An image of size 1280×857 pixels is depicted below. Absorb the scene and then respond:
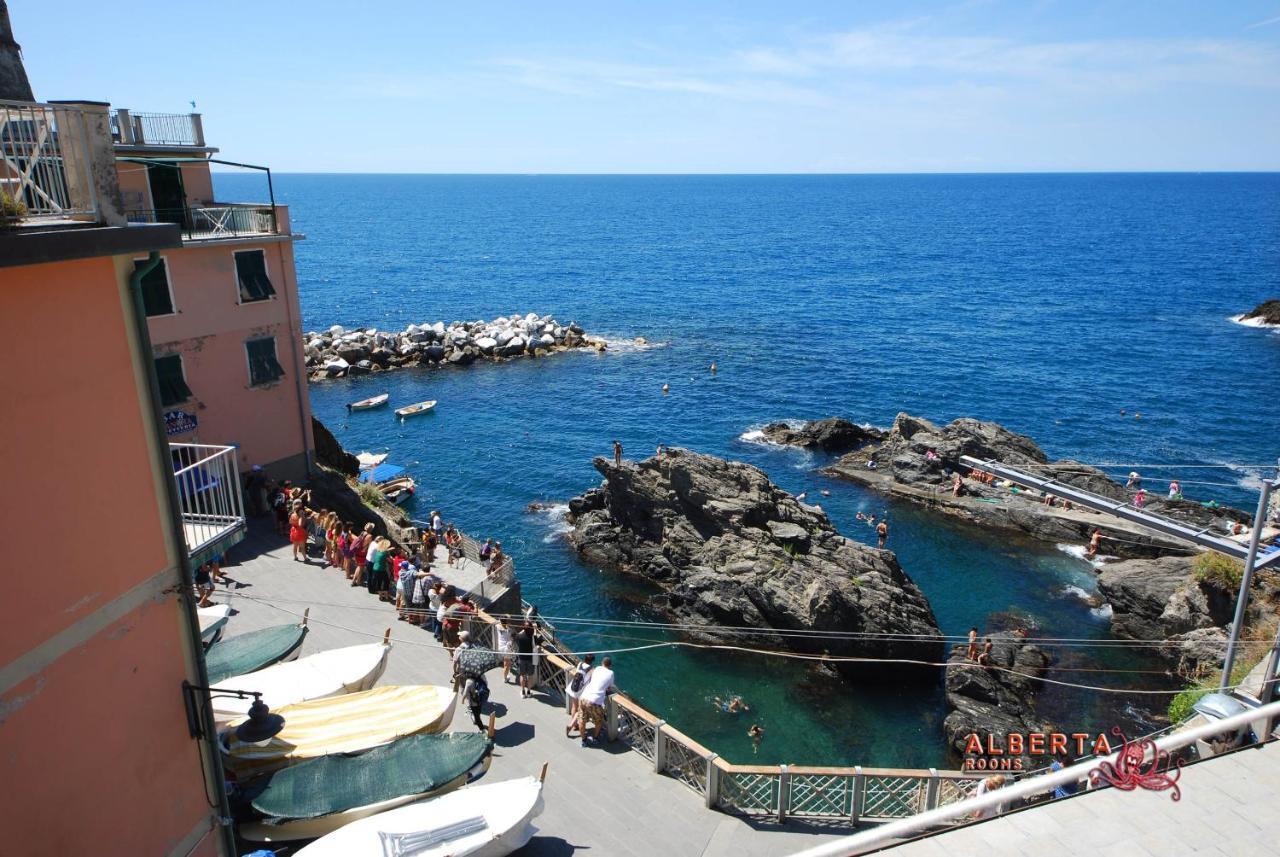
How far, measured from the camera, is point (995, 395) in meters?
54.6

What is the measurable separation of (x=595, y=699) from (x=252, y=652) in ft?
18.4

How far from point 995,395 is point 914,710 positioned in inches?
1450

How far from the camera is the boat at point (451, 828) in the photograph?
9.62 m

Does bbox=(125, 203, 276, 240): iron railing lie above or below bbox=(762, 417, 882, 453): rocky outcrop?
above

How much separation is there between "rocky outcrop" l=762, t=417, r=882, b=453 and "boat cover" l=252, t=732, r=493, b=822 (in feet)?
114

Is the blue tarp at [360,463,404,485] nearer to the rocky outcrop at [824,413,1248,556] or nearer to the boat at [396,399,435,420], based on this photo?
the boat at [396,399,435,420]

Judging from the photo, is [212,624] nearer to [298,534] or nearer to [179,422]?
[298,534]

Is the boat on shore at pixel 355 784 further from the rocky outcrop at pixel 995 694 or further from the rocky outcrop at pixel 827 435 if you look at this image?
the rocky outcrop at pixel 827 435

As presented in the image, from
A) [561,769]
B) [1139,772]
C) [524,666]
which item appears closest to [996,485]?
[524,666]

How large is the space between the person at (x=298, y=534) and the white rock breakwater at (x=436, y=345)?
123 feet

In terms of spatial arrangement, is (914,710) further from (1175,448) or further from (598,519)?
(1175,448)

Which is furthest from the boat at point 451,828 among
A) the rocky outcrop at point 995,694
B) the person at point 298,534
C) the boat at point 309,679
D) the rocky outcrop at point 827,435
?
the rocky outcrop at point 827,435

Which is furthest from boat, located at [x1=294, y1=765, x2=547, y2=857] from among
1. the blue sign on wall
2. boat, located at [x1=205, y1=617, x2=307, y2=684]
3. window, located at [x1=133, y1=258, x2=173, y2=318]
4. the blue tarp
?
the blue tarp

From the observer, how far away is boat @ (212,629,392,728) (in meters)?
12.3
